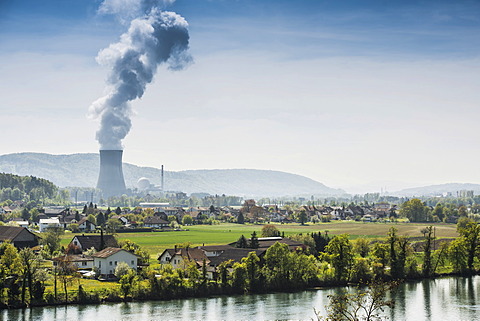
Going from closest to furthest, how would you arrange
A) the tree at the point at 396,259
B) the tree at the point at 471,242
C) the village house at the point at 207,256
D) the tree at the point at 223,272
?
the tree at the point at 223,272, the village house at the point at 207,256, the tree at the point at 396,259, the tree at the point at 471,242

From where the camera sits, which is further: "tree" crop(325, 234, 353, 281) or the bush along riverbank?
"tree" crop(325, 234, 353, 281)

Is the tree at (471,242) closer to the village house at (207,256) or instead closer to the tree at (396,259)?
the tree at (396,259)

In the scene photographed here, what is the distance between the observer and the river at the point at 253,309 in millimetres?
30453

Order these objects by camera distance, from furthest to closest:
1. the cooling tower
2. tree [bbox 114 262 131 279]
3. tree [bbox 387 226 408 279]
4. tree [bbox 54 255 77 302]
Result: 1. the cooling tower
2. tree [bbox 387 226 408 279]
3. tree [bbox 114 262 131 279]
4. tree [bbox 54 255 77 302]

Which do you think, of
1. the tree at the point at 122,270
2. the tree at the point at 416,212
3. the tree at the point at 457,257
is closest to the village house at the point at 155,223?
the tree at the point at 416,212

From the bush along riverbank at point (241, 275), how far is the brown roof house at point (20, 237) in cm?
1343

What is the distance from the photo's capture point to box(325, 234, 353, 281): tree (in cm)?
3981

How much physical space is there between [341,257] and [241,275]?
6.87 m

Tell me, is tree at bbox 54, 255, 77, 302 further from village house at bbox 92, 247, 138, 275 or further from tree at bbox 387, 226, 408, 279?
tree at bbox 387, 226, 408, 279

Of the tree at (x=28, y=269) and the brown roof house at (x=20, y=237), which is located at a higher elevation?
the brown roof house at (x=20, y=237)

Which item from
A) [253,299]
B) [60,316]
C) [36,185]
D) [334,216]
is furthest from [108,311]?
[36,185]

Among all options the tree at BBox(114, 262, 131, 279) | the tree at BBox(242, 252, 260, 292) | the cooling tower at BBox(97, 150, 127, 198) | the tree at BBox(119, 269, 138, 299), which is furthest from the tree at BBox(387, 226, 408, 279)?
the cooling tower at BBox(97, 150, 127, 198)

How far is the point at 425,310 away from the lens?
3269 centimetres

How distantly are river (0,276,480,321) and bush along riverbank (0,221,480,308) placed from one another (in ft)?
2.64
